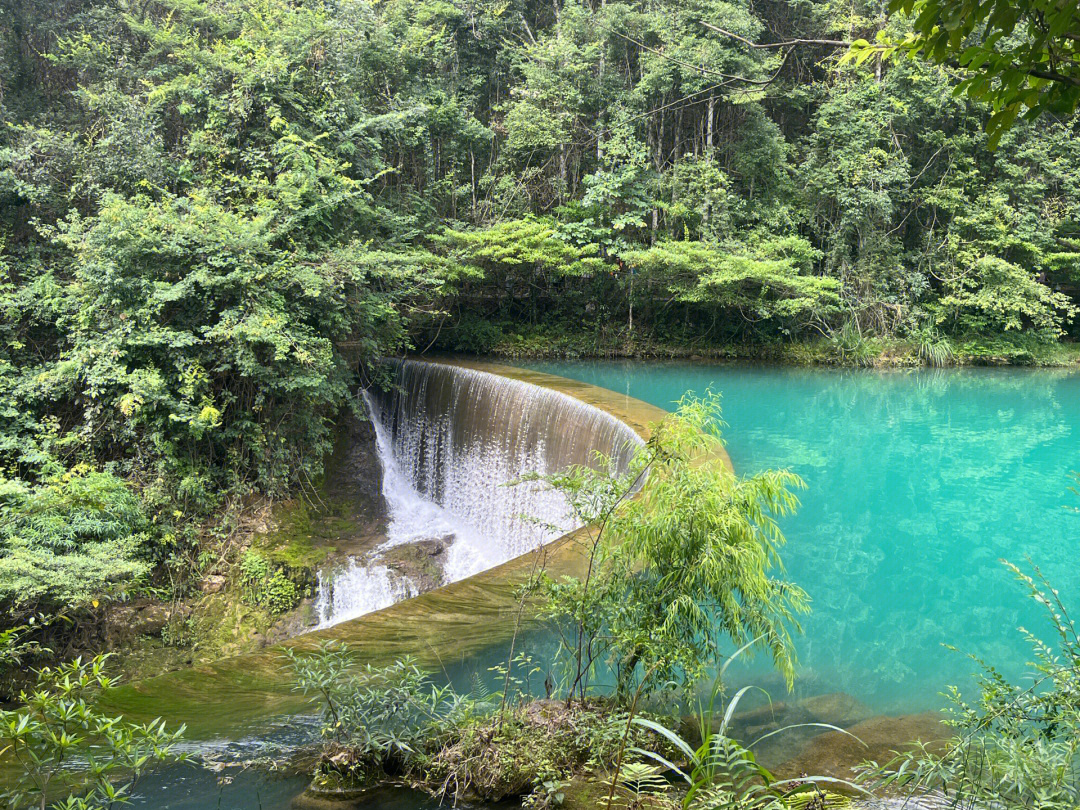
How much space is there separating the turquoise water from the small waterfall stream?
179 cm

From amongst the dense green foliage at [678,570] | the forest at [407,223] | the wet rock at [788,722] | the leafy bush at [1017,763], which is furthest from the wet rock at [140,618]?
the leafy bush at [1017,763]

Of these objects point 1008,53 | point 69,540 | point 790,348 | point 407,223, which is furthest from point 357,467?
point 790,348

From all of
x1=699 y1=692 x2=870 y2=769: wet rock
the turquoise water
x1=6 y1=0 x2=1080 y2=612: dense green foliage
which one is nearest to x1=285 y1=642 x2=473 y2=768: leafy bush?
x1=699 y1=692 x2=870 y2=769: wet rock

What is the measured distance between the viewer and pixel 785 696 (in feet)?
13.1

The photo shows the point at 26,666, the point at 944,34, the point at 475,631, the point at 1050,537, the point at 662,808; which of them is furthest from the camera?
the point at 1050,537

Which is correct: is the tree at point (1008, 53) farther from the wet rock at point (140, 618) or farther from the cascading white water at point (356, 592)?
the wet rock at point (140, 618)

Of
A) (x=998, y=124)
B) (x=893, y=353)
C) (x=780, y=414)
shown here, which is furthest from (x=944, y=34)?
(x=893, y=353)

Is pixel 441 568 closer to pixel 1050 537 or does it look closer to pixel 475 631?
pixel 475 631

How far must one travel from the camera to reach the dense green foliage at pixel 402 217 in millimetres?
6328

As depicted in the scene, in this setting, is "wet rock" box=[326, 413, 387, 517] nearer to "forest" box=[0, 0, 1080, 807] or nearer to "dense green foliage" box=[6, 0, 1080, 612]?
"forest" box=[0, 0, 1080, 807]

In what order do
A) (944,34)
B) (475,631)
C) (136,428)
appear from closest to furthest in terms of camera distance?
(944,34)
(475,631)
(136,428)

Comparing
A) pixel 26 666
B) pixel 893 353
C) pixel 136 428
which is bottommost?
pixel 26 666

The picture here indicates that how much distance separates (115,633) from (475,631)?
3.15m

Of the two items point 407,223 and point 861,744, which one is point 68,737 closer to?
point 861,744
